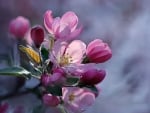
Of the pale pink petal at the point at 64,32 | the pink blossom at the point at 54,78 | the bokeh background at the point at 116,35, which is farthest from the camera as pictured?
the bokeh background at the point at 116,35

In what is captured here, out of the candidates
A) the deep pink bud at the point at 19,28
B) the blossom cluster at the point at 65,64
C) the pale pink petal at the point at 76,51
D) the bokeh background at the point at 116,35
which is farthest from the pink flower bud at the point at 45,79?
the bokeh background at the point at 116,35

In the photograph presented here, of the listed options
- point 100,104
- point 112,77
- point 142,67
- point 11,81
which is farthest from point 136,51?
point 11,81

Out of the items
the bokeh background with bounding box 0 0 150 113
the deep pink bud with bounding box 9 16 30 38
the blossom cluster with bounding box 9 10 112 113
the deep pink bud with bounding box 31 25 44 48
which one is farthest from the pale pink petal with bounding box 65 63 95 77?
the bokeh background with bounding box 0 0 150 113

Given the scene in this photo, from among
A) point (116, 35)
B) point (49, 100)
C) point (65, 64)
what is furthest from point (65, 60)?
point (116, 35)

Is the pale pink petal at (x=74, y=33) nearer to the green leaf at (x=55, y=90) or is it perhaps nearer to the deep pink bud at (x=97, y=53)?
the deep pink bud at (x=97, y=53)

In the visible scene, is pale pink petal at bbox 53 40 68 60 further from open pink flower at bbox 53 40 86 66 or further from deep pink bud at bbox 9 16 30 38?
deep pink bud at bbox 9 16 30 38

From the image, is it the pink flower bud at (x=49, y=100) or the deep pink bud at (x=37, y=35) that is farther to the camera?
the deep pink bud at (x=37, y=35)
